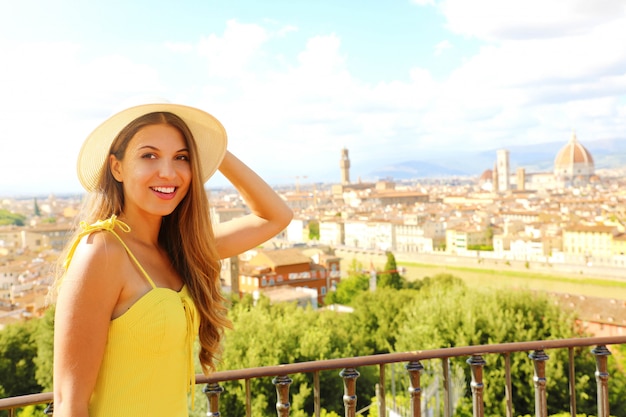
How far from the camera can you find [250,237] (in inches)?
60.6

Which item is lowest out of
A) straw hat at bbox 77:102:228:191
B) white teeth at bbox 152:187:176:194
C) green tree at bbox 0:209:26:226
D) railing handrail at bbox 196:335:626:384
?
green tree at bbox 0:209:26:226

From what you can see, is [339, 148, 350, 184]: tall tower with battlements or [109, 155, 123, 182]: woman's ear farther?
[339, 148, 350, 184]: tall tower with battlements

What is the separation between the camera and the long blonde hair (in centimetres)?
121

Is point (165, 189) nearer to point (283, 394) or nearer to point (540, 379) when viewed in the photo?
point (283, 394)

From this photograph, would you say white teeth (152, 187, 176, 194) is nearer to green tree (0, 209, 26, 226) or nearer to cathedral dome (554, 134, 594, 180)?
green tree (0, 209, 26, 226)

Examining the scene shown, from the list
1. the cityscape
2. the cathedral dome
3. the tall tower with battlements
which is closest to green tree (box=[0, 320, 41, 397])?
the cityscape

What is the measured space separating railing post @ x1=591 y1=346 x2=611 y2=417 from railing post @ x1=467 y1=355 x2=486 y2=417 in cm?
44

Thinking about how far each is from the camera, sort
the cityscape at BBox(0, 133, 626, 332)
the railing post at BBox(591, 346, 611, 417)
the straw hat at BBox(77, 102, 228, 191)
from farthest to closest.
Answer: the cityscape at BBox(0, 133, 626, 332) → the railing post at BBox(591, 346, 611, 417) → the straw hat at BBox(77, 102, 228, 191)

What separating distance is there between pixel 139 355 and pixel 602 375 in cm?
184

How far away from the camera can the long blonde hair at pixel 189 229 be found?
1207mm

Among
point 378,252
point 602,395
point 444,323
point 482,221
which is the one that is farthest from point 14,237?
point 602,395

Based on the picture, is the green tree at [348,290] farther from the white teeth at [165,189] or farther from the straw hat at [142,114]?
the white teeth at [165,189]

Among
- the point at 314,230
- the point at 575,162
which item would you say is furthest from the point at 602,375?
the point at 575,162

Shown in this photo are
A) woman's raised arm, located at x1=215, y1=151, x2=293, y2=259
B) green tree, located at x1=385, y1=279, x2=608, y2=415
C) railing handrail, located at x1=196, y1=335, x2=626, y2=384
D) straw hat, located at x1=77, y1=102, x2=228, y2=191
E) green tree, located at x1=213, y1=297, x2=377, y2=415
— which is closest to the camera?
straw hat, located at x1=77, y1=102, x2=228, y2=191
